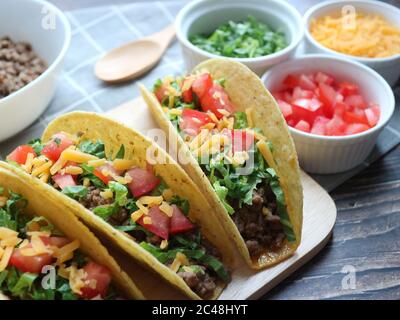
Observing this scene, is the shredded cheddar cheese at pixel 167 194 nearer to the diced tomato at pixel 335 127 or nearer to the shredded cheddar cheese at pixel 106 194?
the shredded cheddar cheese at pixel 106 194

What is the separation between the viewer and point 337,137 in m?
3.20

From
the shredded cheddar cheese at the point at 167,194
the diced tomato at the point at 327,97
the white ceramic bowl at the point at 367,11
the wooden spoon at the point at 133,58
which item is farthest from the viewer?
the wooden spoon at the point at 133,58

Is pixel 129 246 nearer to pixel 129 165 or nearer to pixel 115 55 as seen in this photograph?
pixel 129 165

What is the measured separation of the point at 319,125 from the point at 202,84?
764 mm

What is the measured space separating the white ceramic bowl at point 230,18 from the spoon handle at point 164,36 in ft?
1.03

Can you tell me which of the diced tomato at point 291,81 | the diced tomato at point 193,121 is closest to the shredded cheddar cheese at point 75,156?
the diced tomato at point 193,121

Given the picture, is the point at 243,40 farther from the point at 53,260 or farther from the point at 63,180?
the point at 53,260

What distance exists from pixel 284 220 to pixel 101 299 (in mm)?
1041

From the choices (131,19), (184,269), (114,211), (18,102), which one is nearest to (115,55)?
(131,19)

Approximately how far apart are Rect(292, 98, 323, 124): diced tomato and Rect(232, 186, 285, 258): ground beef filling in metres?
0.73

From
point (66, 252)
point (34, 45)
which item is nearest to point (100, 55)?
point (34, 45)

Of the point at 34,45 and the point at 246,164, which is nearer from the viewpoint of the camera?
the point at 246,164

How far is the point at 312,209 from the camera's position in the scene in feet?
10.0

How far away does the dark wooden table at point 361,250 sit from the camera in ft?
9.08
